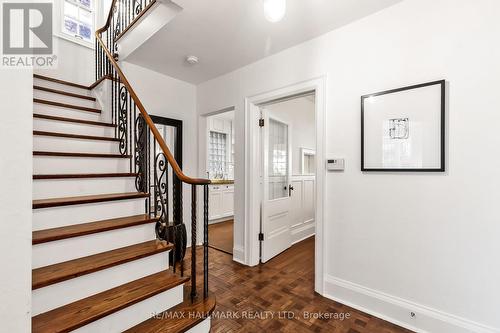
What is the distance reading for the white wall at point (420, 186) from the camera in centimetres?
155

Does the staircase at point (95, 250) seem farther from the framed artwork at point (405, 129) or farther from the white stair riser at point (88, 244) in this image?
the framed artwork at point (405, 129)

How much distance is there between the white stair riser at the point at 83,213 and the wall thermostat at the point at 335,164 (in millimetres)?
1846

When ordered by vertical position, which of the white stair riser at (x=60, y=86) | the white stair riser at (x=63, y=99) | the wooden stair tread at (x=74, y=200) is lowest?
the wooden stair tread at (x=74, y=200)

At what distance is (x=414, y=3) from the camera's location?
1.81 meters

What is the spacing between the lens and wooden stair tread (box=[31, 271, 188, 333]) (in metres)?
1.22

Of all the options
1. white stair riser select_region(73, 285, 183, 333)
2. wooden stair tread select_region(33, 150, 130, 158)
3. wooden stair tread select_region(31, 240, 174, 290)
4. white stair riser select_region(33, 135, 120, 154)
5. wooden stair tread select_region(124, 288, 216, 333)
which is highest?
white stair riser select_region(33, 135, 120, 154)

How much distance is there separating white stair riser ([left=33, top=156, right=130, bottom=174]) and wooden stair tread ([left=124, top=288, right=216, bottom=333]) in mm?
1540

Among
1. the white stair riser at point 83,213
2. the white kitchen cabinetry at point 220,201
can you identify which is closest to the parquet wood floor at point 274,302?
the white stair riser at point 83,213

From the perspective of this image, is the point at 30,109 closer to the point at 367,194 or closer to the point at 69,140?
the point at 69,140

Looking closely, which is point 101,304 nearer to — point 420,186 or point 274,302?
point 274,302

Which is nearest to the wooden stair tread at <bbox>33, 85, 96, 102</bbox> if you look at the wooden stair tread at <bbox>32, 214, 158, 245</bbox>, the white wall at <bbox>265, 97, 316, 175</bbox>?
the wooden stair tread at <bbox>32, 214, 158, 245</bbox>

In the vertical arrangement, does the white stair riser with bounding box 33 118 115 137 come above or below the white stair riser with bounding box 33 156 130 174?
above

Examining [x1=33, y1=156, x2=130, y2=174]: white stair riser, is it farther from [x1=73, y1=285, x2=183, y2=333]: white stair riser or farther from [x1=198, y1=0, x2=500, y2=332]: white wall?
[x1=198, y1=0, x2=500, y2=332]: white wall

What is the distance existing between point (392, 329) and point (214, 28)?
308cm
